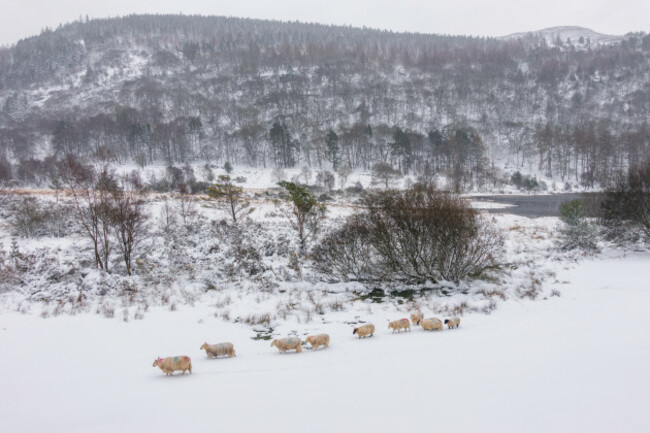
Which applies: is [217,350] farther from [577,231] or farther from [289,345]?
[577,231]

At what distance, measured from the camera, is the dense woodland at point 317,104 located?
79812mm

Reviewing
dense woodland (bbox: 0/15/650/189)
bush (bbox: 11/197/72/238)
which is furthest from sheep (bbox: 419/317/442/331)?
dense woodland (bbox: 0/15/650/189)

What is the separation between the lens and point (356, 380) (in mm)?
4668

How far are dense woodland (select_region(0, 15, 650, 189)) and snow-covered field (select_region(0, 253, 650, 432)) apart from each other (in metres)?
55.7

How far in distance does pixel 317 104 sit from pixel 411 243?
102541 mm

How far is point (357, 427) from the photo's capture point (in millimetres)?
3441

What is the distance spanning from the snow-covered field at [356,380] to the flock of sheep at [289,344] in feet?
0.65

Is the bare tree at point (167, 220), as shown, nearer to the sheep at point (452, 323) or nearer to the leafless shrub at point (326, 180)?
the sheep at point (452, 323)

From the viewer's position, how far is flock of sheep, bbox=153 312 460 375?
532 cm

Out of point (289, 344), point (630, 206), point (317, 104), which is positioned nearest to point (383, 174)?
point (630, 206)

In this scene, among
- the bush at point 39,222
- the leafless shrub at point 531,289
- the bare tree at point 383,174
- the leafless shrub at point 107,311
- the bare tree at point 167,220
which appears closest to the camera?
the leafless shrub at point 107,311

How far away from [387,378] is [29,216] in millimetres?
25135

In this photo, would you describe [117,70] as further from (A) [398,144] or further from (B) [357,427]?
(B) [357,427]

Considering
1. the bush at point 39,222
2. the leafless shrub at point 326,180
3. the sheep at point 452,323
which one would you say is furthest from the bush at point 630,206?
the leafless shrub at point 326,180
